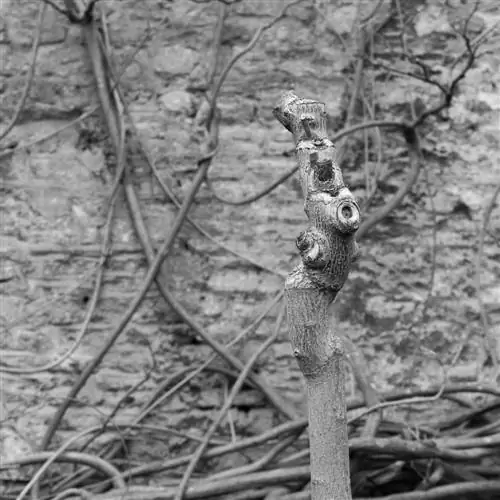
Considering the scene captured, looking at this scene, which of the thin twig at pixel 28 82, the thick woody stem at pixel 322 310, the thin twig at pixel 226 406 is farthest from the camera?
the thin twig at pixel 28 82

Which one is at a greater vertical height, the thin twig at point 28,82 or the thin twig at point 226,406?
the thin twig at point 28,82

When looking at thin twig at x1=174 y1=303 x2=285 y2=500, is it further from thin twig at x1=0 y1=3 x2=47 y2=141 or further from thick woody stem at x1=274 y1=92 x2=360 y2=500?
thick woody stem at x1=274 y1=92 x2=360 y2=500

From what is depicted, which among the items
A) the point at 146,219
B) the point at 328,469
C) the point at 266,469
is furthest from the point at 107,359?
the point at 328,469

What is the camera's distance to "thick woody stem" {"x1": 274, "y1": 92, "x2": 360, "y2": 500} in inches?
36.1

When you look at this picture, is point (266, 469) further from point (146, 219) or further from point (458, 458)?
point (146, 219)

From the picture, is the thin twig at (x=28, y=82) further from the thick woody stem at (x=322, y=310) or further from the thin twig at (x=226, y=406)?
the thick woody stem at (x=322, y=310)

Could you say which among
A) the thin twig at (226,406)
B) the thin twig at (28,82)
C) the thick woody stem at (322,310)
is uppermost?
the thin twig at (28,82)

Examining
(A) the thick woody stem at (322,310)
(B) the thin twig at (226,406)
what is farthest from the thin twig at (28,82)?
(A) the thick woody stem at (322,310)

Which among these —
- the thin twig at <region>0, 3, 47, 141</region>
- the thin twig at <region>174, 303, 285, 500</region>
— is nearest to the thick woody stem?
the thin twig at <region>174, 303, 285, 500</region>

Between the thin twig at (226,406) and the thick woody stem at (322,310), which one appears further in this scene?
the thin twig at (226,406)

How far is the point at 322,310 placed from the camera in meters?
0.94

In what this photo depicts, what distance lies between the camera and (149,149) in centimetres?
262

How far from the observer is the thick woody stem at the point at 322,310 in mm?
916

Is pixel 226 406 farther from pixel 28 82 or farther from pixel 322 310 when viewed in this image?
pixel 322 310
